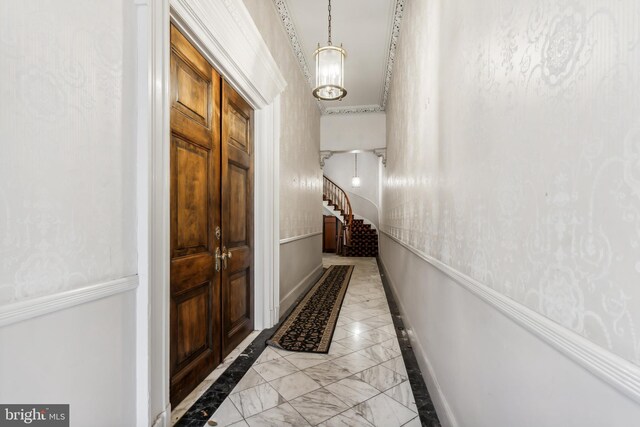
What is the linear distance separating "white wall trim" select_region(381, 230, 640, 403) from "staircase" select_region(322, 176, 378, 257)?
9192mm

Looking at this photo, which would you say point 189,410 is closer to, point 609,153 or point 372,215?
point 609,153

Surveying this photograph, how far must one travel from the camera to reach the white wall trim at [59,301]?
90 cm

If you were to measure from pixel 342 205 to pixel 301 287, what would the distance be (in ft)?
21.4

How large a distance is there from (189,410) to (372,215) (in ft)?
32.9

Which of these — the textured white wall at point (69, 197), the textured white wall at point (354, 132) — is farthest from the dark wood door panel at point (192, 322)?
the textured white wall at point (354, 132)

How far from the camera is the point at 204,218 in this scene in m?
2.18

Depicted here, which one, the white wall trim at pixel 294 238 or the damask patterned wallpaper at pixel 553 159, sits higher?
the damask patterned wallpaper at pixel 553 159

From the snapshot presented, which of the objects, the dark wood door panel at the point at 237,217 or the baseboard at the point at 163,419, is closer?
the baseboard at the point at 163,419

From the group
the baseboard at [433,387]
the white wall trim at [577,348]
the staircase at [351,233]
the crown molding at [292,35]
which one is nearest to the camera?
the white wall trim at [577,348]

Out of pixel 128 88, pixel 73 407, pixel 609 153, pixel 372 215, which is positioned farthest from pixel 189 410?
pixel 372 215

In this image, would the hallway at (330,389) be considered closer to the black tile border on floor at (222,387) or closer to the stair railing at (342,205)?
the black tile border on floor at (222,387)

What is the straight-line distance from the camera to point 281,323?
11.1 ft

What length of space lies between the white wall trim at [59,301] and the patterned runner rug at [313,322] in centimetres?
179

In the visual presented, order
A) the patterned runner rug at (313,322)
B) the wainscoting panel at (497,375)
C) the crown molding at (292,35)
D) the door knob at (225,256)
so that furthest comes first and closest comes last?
1. the crown molding at (292,35)
2. the patterned runner rug at (313,322)
3. the door knob at (225,256)
4. the wainscoting panel at (497,375)
